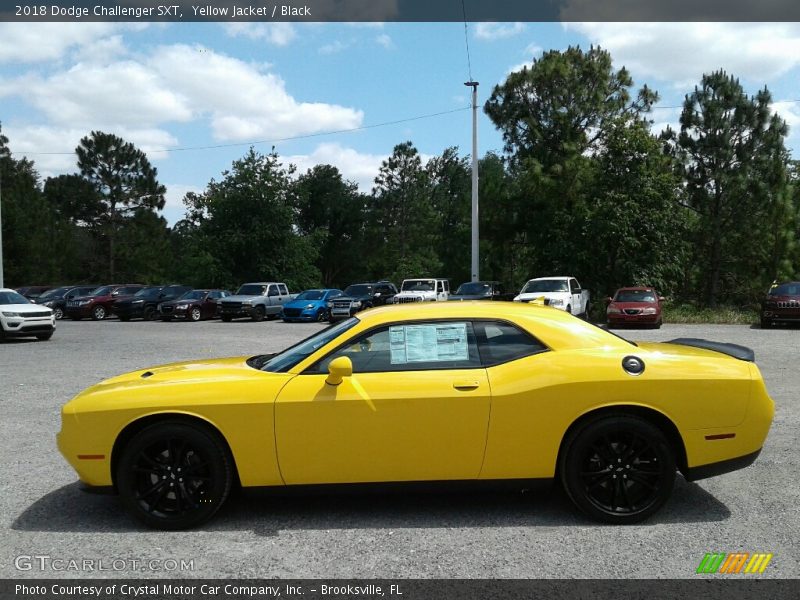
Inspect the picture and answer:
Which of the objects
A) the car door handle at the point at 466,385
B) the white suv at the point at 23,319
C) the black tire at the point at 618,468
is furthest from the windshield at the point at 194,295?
the black tire at the point at 618,468

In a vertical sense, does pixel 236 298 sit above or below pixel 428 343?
below

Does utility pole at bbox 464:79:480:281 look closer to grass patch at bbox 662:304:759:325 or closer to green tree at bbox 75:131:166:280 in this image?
grass patch at bbox 662:304:759:325

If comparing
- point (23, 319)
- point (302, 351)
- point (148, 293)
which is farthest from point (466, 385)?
point (148, 293)

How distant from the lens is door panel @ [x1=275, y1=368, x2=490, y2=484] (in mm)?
4223

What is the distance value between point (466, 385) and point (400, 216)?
6031 centimetres

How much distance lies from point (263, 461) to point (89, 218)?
61.8 meters

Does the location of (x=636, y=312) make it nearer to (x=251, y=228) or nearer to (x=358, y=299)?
(x=358, y=299)

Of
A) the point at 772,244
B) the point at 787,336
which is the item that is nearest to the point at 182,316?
the point at 787,336

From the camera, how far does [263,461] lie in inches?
167

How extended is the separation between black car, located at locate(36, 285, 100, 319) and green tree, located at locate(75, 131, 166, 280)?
2376 cm

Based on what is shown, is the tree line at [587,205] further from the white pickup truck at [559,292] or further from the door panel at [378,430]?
the door panel at [378,430]

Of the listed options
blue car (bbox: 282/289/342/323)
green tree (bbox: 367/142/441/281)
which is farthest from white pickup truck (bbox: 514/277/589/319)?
green tree (bbox: 367/142/441/281)

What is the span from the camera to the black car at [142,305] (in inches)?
1230

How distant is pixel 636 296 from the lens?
75.5ft
